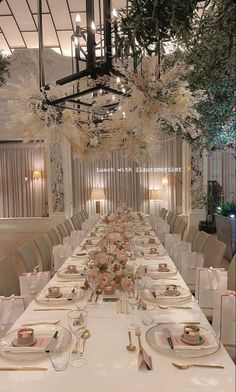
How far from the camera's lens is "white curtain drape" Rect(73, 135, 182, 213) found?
12.7 metres

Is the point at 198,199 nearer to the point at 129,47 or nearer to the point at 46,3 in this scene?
the point at 46,3

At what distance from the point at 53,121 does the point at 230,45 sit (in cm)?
282

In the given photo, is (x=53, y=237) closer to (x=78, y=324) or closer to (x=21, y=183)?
(x=78, y=324)

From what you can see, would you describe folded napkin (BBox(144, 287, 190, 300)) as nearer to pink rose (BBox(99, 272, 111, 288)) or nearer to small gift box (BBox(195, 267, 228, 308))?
pink rose (BBox(99, 272, 111, 288))

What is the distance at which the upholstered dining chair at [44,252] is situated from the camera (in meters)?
5.40

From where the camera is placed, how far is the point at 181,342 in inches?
81.7

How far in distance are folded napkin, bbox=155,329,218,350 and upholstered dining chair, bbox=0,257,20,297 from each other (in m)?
1.78

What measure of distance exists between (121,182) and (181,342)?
10.8 m

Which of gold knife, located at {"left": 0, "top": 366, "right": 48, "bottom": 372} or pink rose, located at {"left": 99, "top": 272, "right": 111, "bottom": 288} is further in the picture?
pink rose, located at {"left": 99, "top": 272, "right": 111, "bottom": 288}

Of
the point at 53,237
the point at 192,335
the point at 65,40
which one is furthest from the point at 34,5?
the point at 192,335

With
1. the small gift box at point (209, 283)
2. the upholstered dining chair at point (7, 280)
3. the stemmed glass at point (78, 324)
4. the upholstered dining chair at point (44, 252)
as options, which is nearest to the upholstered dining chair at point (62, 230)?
the upholstered dining chair at point (44, 252)

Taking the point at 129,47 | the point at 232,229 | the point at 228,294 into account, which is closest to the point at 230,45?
the point at 129,47

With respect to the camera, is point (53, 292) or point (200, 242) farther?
point (200, 242)

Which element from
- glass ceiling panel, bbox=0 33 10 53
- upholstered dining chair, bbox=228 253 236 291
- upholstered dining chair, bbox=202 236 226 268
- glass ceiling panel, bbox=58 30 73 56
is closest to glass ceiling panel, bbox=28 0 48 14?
glass ceiling panel, bbox=58 30 73 56
